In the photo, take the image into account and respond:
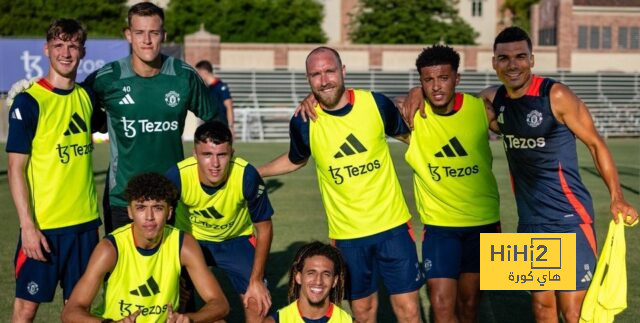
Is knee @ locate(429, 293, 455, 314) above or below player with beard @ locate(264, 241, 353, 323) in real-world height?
below

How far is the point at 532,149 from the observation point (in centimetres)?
675

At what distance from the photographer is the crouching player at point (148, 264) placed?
6113 mm

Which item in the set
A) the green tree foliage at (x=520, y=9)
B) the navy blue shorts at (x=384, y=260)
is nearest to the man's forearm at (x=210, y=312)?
the navy blue shorts at (x=384, y=260)

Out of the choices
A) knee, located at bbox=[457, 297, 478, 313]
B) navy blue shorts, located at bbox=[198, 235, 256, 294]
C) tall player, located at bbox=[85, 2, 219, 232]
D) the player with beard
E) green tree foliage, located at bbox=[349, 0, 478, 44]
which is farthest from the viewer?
green tree foliage, located at bbox=[349, 0, 478, 44]

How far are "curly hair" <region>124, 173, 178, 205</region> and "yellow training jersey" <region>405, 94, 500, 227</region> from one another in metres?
1.79

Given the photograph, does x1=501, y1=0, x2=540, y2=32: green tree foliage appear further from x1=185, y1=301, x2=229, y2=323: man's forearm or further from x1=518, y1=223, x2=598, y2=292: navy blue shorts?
x1=185, y1=301, x2=229, y2=323: man's forearm

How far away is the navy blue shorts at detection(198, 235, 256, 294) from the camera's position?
24.2 feet

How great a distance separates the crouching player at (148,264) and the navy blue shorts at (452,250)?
1609 millimetres

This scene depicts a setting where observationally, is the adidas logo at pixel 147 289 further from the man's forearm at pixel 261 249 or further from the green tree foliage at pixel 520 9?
the green tree foliage at pixel 520 9

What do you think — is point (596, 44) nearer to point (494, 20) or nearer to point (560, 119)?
point (494, 20)

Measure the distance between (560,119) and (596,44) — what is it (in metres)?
64.7

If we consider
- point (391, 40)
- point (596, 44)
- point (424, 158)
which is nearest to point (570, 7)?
point (596, 44)

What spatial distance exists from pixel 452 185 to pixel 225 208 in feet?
5.14

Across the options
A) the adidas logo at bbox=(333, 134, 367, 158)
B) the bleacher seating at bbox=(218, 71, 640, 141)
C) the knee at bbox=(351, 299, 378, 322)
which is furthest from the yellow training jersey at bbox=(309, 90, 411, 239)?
the bleacher seating at bbox=(218, 71, 640, 141)
